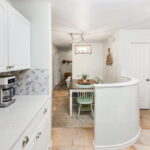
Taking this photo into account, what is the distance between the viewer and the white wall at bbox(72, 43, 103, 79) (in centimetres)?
680

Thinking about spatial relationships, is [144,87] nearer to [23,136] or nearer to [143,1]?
[143,1]

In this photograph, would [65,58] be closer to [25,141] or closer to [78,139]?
Result: [78,139]

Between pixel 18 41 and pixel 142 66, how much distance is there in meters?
3.69

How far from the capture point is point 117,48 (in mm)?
4461

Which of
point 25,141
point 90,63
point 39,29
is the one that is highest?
point 39,29

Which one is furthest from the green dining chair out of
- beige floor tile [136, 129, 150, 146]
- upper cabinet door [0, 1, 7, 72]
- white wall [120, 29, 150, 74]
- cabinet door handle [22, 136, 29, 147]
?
cabinet door handle [22, 136, 29, 147]

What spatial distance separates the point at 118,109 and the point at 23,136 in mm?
1678

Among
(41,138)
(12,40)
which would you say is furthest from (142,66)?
(12,40)

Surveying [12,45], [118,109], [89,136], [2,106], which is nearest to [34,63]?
[12,45]

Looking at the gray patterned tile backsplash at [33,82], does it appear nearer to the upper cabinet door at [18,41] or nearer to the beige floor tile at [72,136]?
the upper cabinet door at [18,41]

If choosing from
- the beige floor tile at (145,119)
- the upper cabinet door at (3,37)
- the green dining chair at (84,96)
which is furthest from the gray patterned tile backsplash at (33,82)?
the beige floor tile at (145,119)

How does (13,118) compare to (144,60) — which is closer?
(13,118)

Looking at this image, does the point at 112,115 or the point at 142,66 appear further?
the point at 142,66

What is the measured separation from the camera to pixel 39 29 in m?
2.31
